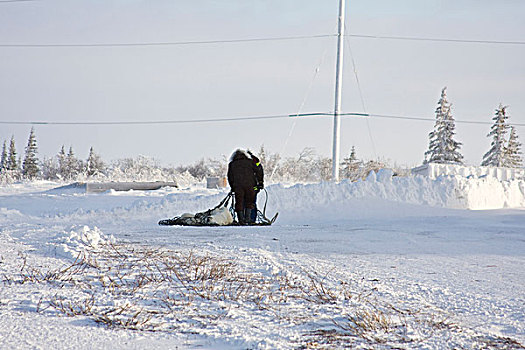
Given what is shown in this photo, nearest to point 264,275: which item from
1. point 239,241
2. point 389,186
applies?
point 239,241

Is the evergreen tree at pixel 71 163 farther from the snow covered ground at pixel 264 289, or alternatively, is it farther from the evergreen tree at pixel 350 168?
the snow covered ground at pixel 264 289

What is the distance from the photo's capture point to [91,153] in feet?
303

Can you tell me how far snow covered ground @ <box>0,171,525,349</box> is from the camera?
13.2 ft

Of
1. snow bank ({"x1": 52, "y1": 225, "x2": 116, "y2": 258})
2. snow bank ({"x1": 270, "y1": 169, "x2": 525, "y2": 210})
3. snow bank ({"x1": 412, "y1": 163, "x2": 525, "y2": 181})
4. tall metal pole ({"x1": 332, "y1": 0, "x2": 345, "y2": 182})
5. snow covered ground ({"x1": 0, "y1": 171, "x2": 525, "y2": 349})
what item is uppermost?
tall metal pole ({"x1": 332, "y1": 0, "x2": 345, "y2": 182})

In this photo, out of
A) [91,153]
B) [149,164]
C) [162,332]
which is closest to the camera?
[162,332]

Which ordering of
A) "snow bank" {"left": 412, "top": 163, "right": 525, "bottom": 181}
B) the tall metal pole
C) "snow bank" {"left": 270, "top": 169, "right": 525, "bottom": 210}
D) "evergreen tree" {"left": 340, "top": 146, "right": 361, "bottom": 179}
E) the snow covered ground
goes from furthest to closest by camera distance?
"evergreen tree" {"left": 340, "top": 146, "right": 361, "bottom": 179}
"snow bank" {"left": 412, "top": 163, "right": 525, "bottom": 181}
the tall metal pole
"snow bank" {"left": 270, "top": 169, "right": 525, "bottom": 210}
the snow covered ground

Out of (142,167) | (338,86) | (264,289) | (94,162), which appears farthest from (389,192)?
(94,162)

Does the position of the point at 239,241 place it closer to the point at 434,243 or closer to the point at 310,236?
the point at 310,236

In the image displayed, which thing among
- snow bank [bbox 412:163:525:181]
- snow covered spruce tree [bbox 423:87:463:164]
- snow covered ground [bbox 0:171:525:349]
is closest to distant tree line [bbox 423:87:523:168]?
snow covered spruce tree [bbox 423:87:463:164]

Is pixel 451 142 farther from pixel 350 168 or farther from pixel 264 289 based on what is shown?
pixel 264 289

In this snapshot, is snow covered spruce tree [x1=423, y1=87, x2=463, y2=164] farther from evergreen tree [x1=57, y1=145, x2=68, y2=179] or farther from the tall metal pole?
evergreen tree [x1=57, y1=145, x2=68, y2=179]

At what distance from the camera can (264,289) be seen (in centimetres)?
568

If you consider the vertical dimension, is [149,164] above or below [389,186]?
above

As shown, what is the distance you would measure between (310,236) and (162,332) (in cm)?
779
